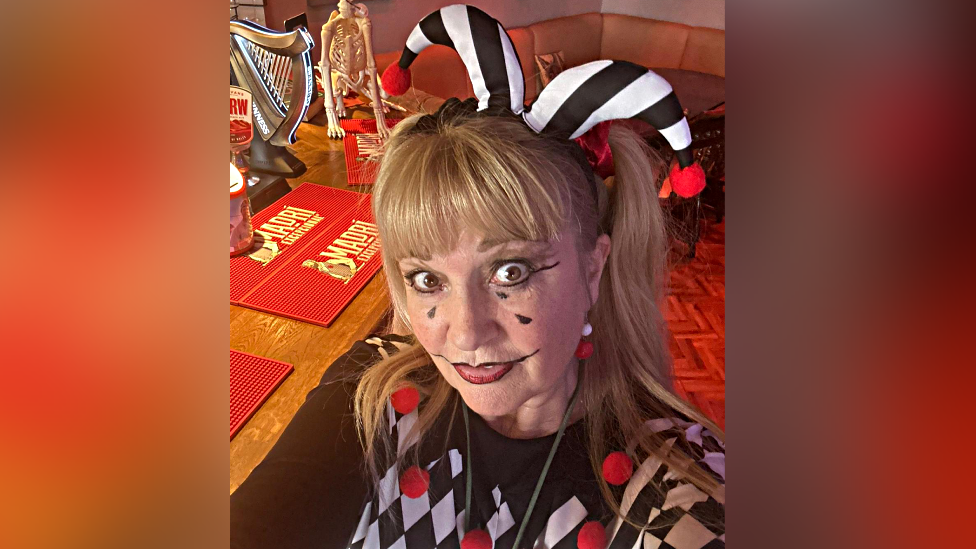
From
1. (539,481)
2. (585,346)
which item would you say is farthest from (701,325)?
(539,481)

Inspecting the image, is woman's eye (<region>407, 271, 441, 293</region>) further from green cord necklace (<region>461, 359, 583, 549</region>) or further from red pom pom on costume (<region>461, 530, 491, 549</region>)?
red pom pom on costume (<region>461, 530, 491, 549</region>)

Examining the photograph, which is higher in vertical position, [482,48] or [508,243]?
[482,48]

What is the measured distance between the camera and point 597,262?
2.91 ft

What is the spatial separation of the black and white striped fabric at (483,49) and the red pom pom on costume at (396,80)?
0.06m

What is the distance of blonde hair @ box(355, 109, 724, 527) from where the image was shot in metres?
0.80

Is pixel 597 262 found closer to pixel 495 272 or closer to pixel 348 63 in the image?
pixel 495 272

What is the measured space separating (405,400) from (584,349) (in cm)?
29

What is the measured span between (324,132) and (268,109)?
0.93 feet

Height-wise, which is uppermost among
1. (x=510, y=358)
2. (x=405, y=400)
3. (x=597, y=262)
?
(x=597, y=262)

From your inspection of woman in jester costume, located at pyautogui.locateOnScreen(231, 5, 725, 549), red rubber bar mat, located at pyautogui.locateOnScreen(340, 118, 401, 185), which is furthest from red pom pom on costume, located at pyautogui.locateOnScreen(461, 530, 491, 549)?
red rubber bar mat, located at pyautogui.locateOnScreen(340, 118, 401, 185)

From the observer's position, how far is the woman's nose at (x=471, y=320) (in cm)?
83

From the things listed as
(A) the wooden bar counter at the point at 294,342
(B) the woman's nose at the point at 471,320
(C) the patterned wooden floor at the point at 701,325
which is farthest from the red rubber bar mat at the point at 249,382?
(C) the patterned wooden floor at the point at 701,325

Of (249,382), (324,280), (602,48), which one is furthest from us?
→ (324,280)
